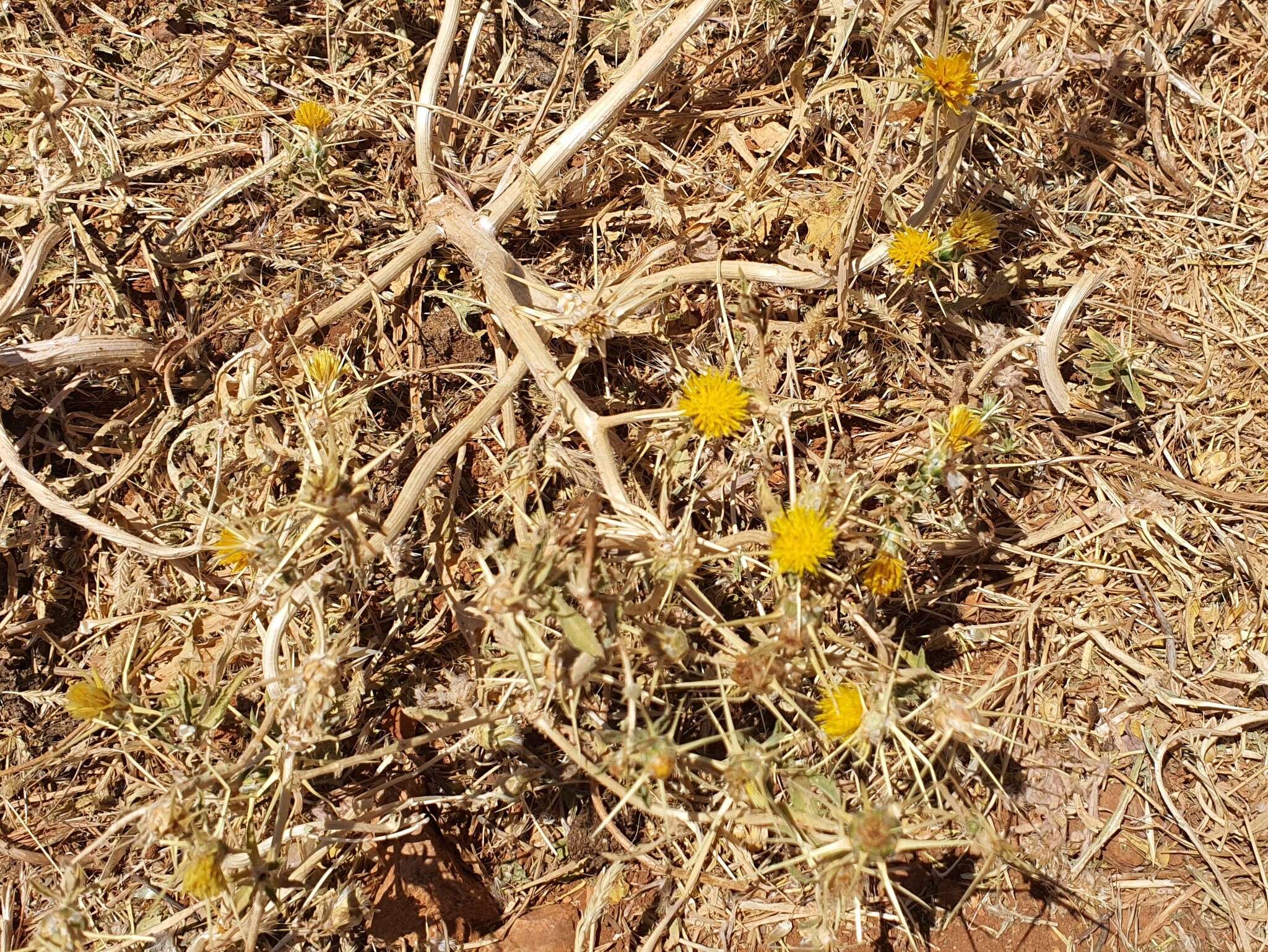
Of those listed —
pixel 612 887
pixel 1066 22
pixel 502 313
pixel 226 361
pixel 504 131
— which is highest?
pixel 1066 22

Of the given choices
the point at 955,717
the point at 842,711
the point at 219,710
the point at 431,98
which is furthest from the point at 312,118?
the point at 955,717

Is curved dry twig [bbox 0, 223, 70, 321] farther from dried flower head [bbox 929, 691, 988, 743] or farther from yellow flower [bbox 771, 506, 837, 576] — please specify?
dried flower head [bbox 929, 691, 988, 743]

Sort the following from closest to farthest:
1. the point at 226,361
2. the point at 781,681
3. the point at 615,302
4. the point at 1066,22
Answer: the point at 781,681, the point at 615,302, the point at 226,361, the point at 1066,22

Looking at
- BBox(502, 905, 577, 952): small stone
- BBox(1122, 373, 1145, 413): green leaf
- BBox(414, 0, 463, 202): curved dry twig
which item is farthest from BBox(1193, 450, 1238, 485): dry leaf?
BBox(414, 0, 463, 202): curved dry twig

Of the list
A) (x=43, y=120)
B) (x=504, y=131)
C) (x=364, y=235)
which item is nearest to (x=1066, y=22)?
(x=504, y=131)

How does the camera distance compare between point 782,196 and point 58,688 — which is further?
point 782,196

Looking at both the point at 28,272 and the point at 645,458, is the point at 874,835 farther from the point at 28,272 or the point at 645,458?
the point at 28,272

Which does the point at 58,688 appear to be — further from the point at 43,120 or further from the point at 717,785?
the point at 717,785
